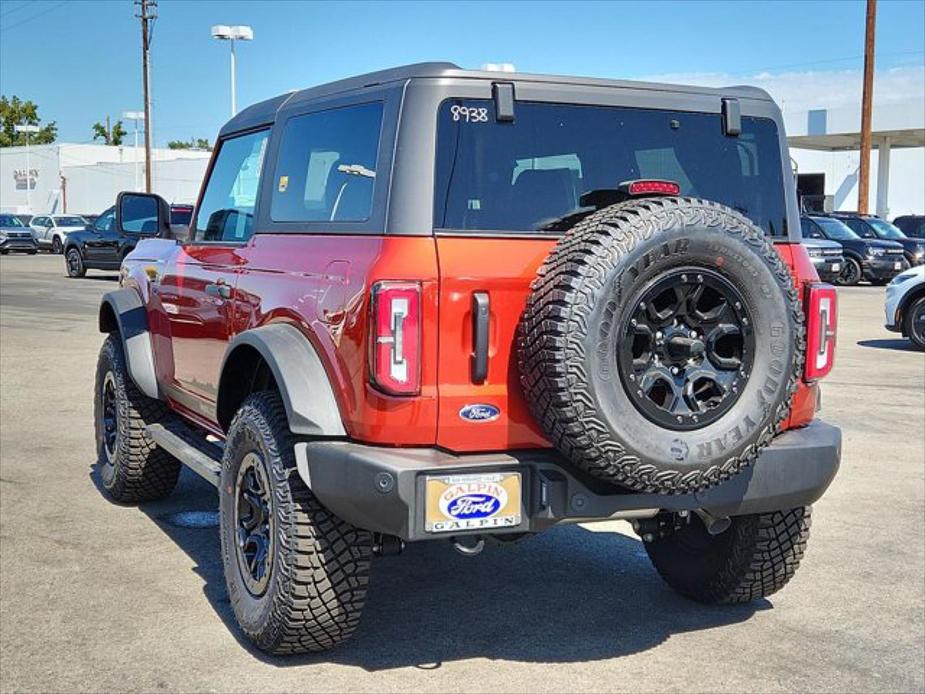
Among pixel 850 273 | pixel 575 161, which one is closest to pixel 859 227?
pixel 850 273

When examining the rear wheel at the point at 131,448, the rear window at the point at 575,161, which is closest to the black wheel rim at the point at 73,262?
the rear wheel at the point at 131,448

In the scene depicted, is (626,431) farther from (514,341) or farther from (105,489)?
(105,489)

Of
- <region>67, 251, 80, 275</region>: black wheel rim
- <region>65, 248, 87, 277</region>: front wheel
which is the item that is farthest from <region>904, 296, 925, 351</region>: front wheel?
<region>67, 251, 80, 275</region>: black wheel rim

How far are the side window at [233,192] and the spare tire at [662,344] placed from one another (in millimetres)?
1826

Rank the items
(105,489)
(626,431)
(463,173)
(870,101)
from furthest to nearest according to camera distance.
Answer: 1. (870,101)
2. (105,489)
3. (463,173)
4. (626,431)

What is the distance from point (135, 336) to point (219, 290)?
1.41m

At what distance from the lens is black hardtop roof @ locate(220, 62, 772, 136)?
390 cm

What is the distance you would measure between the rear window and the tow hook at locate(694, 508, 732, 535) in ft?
3.71

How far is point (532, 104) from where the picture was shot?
4.04 m

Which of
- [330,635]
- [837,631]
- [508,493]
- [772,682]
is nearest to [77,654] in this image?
[330,635]

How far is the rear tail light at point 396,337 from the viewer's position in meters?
3.65

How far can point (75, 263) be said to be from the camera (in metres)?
28.3

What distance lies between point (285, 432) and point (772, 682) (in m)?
1.95

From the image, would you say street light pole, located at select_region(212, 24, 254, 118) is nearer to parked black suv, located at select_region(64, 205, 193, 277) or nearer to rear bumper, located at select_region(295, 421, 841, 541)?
parked black suv, located at select_region(64, 205, 193, 277)
